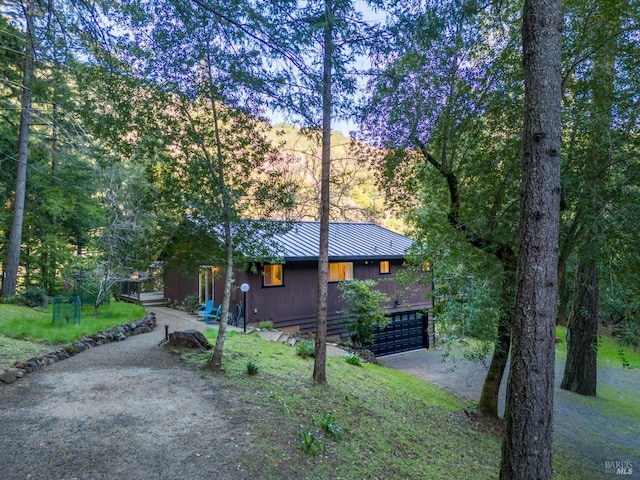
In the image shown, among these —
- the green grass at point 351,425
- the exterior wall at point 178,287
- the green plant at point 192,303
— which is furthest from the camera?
the exterior wall at point 178,287

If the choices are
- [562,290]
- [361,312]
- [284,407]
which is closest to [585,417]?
[361,312]

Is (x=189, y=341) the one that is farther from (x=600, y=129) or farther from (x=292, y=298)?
(x=600, y=129)

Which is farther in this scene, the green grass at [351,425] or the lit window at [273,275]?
the lit window at [273,275]

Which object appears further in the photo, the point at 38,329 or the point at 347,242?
the point at 347,242

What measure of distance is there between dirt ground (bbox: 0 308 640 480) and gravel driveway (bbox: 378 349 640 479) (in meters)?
0.03

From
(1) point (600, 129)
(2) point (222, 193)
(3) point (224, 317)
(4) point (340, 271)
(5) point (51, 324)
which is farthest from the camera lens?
(4) point (340, 271)

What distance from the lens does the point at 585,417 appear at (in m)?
7.87

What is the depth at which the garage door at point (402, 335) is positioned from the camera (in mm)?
13727

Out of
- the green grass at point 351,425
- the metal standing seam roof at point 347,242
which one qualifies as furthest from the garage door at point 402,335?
the green grass at point 351,425

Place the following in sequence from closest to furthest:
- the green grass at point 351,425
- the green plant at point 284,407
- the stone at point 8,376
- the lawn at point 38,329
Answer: the green grass at point 351,425, the green plant at point 284,407, the stone at point 8,376, the lawn at point 38,329

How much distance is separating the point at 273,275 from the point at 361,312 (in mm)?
3201

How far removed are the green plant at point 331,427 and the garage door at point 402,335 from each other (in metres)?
8.99

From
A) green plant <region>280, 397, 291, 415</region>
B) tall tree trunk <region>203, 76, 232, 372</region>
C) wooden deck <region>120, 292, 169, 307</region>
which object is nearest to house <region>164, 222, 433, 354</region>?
wooden deck <region>120, 292, 169, 307</region>

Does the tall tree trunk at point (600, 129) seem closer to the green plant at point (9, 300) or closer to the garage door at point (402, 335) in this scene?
the garage door at point (402, 335)
